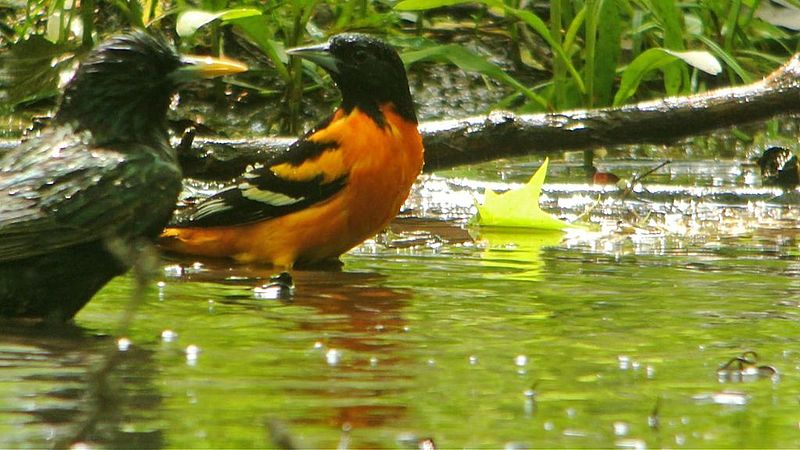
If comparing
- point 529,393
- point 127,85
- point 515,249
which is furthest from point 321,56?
point 529,393

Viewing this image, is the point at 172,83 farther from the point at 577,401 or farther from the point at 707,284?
the point at 577,401

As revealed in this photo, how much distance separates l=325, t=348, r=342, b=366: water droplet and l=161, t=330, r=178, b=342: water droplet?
43cm

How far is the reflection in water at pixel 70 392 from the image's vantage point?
10.0ft

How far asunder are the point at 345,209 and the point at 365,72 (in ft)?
2.22

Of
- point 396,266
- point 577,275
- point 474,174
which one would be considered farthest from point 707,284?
point 474,174

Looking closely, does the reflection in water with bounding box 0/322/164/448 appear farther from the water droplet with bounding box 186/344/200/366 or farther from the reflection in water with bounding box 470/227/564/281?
the reflection in water with bounding box 470/227/564/281

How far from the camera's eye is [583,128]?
712cm

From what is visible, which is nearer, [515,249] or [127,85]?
[127,85]

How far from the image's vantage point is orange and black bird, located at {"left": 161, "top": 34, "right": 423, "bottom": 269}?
589 cm

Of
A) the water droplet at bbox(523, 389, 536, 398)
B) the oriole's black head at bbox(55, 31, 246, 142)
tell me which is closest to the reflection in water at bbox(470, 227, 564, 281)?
the oriole's black head at bbox(55, 31, 246, 142)

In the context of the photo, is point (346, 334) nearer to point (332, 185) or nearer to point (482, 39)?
point (332, 185)

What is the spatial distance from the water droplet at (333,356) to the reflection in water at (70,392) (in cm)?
42

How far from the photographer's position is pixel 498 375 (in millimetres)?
3791

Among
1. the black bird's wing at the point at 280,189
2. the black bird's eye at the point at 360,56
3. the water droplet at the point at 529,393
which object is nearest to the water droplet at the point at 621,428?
the water droplet at the point at 529,393
